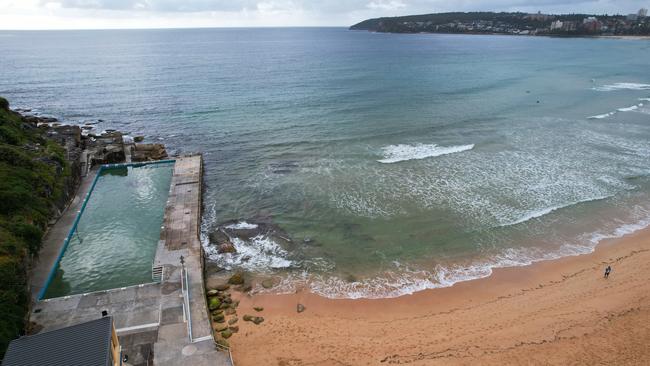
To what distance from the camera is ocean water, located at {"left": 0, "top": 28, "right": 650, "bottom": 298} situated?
1019 inches

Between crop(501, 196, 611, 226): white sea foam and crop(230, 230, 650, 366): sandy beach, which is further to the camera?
crop(501, 196, 611, 226): white sea foam

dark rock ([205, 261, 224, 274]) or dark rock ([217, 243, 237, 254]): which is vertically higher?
dark rock ([217, 243, 237, 254])

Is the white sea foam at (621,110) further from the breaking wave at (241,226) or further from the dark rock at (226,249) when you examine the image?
the dark rock at (226,249)

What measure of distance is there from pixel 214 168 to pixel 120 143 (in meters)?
11.5

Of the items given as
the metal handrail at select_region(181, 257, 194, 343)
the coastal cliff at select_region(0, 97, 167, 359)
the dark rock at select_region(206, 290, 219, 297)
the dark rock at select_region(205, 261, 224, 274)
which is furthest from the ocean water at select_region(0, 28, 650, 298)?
the coastal cliff at select_region(0, 97, 167, 359)

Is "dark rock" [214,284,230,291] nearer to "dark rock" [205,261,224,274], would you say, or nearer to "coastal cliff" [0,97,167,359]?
"dark rock" [205,261,224,274]

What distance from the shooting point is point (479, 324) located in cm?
1977

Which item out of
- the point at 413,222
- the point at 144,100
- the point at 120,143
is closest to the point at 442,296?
the point at 413,222

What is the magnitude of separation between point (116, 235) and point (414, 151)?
97.7ft

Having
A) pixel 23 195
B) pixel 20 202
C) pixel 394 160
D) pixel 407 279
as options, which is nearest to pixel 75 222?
pixel 23 195

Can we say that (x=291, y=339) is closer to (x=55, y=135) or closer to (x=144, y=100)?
(x=55, y=135)

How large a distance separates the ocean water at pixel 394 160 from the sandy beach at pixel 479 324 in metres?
1.56

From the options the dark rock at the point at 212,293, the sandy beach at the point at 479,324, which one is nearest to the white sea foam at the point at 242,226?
the dark rock at the point at 212,293

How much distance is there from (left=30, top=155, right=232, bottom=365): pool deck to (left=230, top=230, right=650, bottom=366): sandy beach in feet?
6.79
